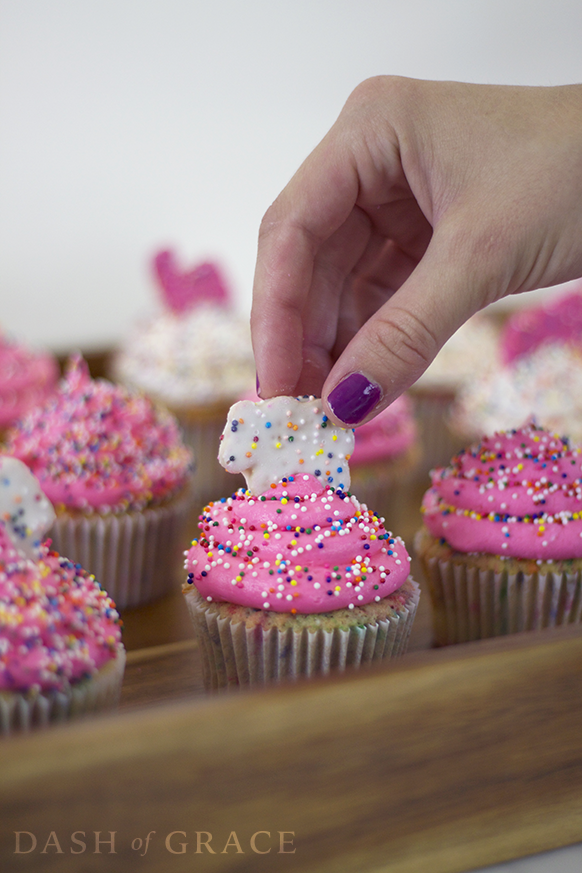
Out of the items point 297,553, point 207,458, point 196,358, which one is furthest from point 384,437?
point 297,553

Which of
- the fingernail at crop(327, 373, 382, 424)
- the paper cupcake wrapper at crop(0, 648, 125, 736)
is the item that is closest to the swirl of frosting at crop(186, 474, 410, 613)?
the fingernail at crop(327, 373, 382, 424)

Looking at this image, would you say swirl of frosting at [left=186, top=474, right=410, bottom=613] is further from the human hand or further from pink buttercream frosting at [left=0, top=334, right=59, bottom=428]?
pink buttercream frosting at [left=0, top=334, right=59, bottom=428]

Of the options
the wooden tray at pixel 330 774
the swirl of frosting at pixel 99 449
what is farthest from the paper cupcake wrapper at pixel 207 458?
the wooden tray at pixel 330 774

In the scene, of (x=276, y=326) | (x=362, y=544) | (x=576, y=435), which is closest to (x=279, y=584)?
(x=362, y=544)

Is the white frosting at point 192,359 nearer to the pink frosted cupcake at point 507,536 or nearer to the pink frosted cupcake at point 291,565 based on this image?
the pink frosted cupcake at point 507,536

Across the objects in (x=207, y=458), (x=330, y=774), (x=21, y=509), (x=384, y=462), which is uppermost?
(x=21, y=509)

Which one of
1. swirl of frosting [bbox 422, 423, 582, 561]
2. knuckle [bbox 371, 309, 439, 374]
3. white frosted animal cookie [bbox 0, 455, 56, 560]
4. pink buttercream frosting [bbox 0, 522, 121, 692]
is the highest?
knuckle [bbox 371, 309, 439, 374]

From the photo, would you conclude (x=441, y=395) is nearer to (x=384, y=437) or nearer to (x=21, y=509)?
(x=384, y=437)
